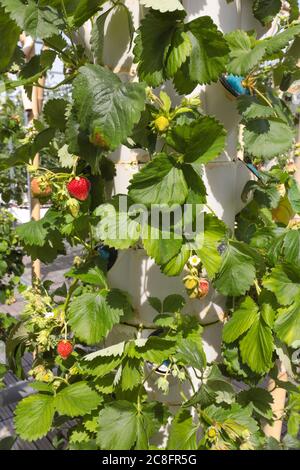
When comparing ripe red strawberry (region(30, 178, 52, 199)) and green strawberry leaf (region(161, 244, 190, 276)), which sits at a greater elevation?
ripe red strawberry (region(30, 178, 52, 199))

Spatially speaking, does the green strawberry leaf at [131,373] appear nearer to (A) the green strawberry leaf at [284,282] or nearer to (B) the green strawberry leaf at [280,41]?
(A) the green strawberry leaf at [284,282]

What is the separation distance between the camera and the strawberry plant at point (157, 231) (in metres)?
0.58

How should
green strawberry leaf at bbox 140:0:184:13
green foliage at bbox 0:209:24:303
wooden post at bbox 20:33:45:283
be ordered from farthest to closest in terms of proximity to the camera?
green foliage at bbox 0:209:24:303 < wooden post at bbox 20:33:45:283 < green strawberry leaf at bbox 140:0:184:13

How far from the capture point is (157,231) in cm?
61

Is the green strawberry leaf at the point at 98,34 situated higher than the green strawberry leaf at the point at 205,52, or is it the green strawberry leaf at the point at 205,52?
the green strawberry leaf at the point at 98,34

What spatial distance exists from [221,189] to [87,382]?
18.3 inches

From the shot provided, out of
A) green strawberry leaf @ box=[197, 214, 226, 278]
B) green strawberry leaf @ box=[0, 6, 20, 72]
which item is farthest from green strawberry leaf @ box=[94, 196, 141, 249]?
green strawberry leaf @ box=[0, 6, 20, 72]

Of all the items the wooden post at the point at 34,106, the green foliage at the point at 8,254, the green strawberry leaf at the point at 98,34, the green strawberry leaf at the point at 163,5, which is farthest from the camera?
the green foliage at the point at 8,254

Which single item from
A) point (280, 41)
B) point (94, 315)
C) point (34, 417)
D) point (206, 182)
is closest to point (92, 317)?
point (94, 315)

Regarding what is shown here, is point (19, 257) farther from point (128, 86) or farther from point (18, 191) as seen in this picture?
point (128, 86)

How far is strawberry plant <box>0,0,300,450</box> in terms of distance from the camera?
0.58m

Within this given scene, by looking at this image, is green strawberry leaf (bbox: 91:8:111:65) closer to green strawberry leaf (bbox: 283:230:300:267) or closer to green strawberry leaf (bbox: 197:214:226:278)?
green strawberry leaf (bbox: 197:214:226:278)

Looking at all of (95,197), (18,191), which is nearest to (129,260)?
(95,197)

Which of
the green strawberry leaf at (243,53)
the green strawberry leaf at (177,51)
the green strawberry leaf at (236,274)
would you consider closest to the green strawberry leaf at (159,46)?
the green strawberry leaf at (177,51)
